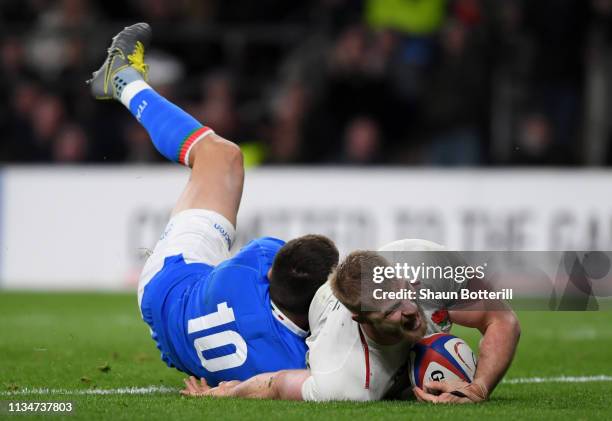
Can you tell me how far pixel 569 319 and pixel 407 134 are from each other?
4.09 metres

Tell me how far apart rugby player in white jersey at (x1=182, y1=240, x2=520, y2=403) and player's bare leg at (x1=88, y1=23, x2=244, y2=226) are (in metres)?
1.47

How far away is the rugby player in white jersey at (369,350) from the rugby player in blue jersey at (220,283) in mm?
145

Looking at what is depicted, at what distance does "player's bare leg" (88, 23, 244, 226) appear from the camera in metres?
7.25

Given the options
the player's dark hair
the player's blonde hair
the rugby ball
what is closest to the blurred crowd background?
the player's dark hair

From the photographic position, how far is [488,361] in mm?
5801

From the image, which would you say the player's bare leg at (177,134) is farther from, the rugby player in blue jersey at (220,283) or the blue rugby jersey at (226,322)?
the blue rugby jersey at (226,322)

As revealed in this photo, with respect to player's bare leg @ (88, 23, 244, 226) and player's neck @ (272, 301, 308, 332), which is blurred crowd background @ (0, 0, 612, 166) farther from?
player's neck @ (272, 301, 308, 332)

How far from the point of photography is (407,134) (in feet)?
48.4

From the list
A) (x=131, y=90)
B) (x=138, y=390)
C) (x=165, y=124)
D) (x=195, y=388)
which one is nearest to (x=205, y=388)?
(x=195, y=388)

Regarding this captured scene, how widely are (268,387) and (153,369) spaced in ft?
6.29

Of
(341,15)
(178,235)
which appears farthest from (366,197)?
(178,235)

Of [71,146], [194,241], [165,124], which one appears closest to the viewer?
[194,241]

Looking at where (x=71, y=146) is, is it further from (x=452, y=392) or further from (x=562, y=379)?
(x=452, y=392)

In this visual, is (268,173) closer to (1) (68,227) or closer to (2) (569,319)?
(1) (68,227)
